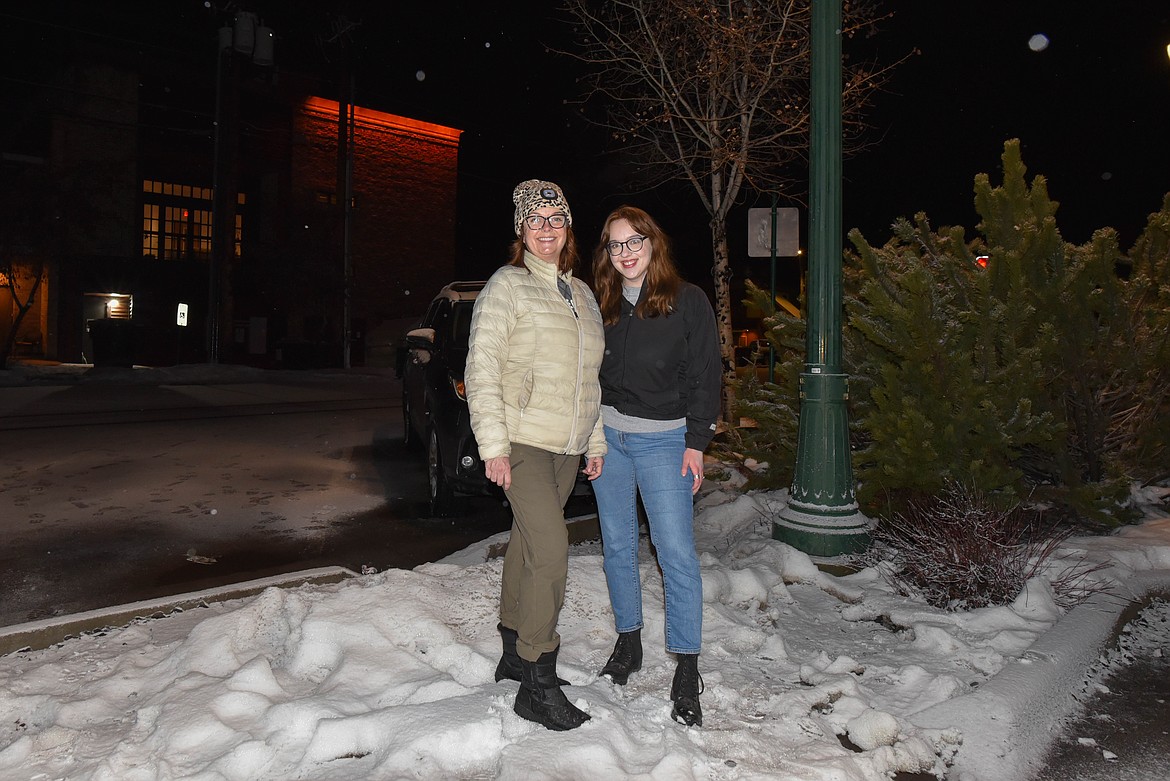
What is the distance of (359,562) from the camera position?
6078 millimetres

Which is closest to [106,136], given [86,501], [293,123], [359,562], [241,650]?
[293,123]

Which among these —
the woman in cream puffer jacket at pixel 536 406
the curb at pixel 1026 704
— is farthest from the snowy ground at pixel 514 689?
the woman in cream puffer jacket at pixel 536 406

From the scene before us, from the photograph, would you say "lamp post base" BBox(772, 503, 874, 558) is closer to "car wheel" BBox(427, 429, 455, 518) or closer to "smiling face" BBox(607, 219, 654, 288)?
"smiling face" BBox(607, 219, 654, 288)

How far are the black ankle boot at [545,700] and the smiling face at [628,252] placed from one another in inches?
61.4

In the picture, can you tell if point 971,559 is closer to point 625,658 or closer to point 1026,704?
point 1026,704

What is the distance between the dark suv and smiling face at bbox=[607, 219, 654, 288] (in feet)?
9.18

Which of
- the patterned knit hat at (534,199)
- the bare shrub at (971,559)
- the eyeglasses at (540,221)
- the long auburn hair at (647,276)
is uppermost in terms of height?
the patterned knit hat at (534,199)

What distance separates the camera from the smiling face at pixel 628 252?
3545 millimetres

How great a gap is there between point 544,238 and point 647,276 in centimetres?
47

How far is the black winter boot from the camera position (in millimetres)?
3564

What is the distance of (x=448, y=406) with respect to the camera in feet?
23.8

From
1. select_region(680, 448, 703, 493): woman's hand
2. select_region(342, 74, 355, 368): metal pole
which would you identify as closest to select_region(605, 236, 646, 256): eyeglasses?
select_region(680, 448, 703, 493): woman's hand

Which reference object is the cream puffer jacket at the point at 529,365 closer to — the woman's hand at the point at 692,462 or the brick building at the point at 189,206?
the woman's hand at the point at 692,462

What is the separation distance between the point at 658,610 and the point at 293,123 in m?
33.9
